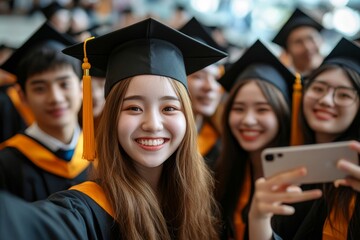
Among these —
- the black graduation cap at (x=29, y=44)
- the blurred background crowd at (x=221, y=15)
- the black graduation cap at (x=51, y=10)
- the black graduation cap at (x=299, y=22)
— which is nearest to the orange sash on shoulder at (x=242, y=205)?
the black graduation cap at (x=29, y=44)

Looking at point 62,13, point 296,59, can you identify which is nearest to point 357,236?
point 296,59

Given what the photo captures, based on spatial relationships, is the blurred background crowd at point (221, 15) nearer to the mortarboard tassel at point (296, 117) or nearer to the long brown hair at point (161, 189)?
the mortarboard tassel at point (296, 117)

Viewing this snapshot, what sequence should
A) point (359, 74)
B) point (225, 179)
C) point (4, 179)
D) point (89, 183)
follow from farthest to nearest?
1. point (225, 179)
2. point (4, 179)
3. point (359, 74)
4. point (89, 183)

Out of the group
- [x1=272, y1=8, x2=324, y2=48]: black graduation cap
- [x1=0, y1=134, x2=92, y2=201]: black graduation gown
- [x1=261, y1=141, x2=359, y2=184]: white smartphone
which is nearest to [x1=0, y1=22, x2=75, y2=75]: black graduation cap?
[x1=0, y1=134, x2=92, y2=201]: black graduation gown

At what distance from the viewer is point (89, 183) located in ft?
5.13

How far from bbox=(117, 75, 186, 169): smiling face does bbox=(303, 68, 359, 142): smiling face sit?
33.0 inches

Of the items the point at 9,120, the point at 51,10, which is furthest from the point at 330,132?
the point at 51,10

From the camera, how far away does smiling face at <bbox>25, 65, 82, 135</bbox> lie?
227 centimetres

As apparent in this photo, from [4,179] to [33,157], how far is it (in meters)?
0.20

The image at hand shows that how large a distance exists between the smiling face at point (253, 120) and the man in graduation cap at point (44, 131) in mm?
1026

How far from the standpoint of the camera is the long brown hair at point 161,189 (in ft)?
4.87

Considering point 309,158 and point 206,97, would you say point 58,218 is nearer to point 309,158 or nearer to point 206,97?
point 309,158

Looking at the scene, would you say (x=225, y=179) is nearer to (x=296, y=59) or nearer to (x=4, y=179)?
Answer: (x=4, y=179)

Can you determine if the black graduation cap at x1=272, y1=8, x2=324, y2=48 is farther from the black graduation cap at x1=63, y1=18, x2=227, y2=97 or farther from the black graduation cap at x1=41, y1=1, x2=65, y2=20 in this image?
the black graduation cap at x1=41, y1=1, x2=65, y2=20
